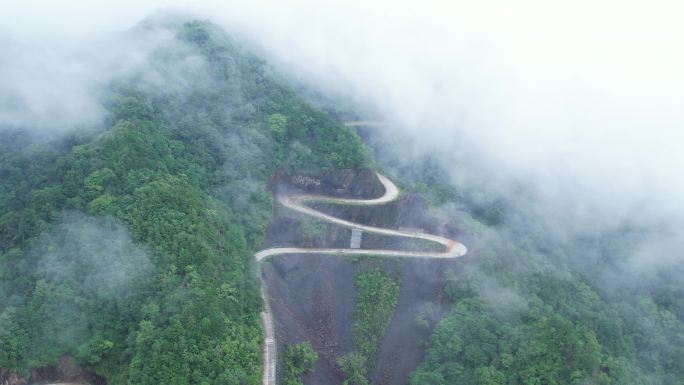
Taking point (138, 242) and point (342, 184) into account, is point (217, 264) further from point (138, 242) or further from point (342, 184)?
point (342, 184)

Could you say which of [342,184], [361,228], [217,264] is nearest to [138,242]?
[217,264]

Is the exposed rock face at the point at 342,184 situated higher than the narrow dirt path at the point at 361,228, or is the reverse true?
the exposed rock face at the point at 342,184

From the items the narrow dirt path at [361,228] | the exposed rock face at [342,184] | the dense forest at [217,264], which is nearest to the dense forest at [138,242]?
the dense forest at [217,264]

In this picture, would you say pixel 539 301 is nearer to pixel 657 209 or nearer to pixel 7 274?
pixel 657 209

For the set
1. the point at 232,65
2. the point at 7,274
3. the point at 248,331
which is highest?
the point at 232,65

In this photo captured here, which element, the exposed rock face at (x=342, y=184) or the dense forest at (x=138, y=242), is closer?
the dense forest at (x=138, y=242)

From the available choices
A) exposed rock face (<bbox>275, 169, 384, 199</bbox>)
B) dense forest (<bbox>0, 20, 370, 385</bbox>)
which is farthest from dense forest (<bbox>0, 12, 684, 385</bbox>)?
exposed rock face (<bbox>275, 169, 384, 199</bbox>)

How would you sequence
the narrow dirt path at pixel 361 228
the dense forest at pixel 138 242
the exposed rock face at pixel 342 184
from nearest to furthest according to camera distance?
the dense forest at pixel 138 242, the narrow dirt path at pixel 361 228, the exposed rock face at pixel 342 184

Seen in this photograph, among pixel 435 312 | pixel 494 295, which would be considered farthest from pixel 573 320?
pixel 435 312

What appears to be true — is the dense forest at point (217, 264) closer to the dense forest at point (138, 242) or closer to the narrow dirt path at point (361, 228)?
the dense forest at point (138, 242)
